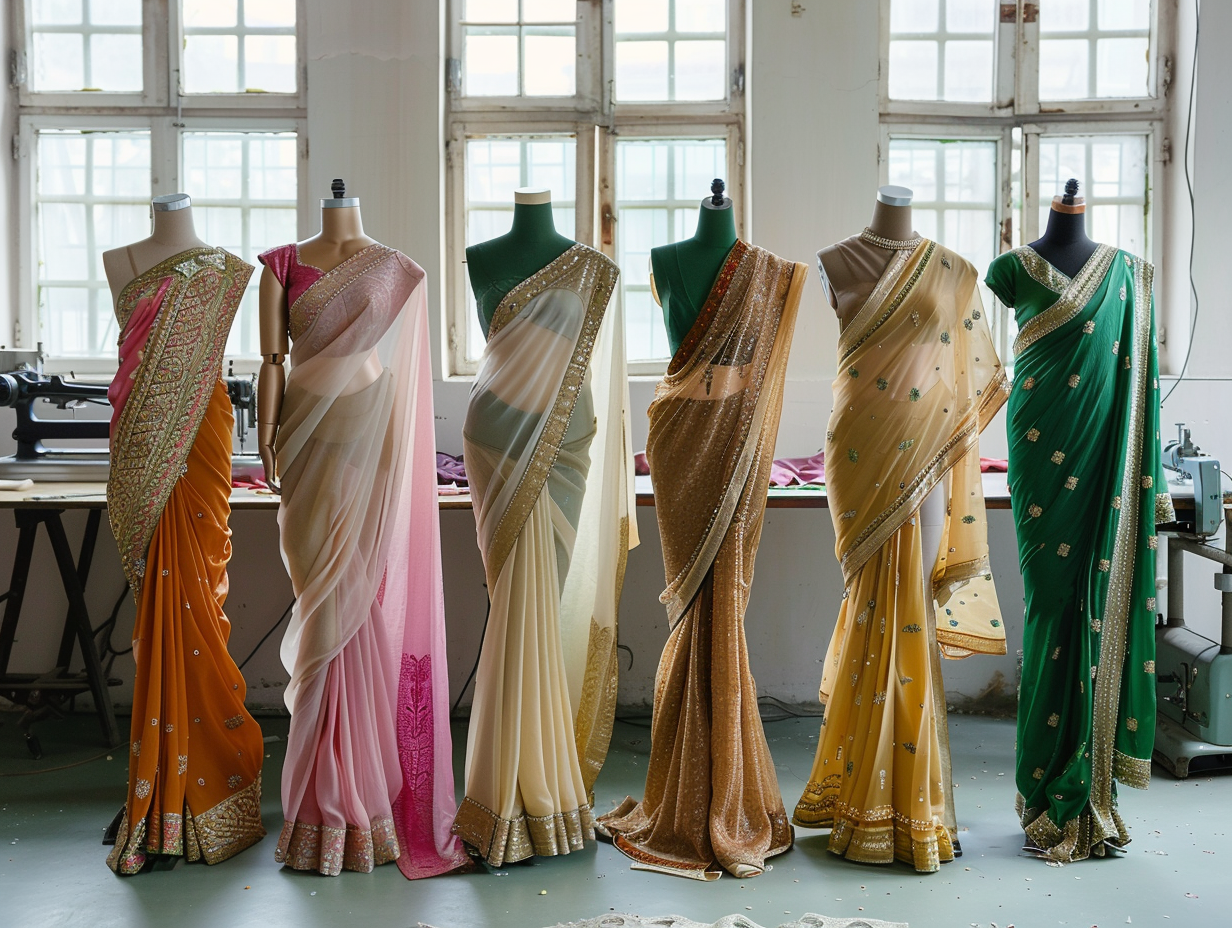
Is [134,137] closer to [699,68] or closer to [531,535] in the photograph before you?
[699,68]

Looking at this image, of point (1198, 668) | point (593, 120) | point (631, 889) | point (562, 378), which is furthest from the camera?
point (593, 120)

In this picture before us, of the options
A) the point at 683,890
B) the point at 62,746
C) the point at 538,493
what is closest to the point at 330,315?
the point at 538,493

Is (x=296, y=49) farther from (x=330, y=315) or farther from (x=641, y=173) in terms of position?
(x=330, y=315)

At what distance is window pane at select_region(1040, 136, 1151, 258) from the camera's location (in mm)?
4129

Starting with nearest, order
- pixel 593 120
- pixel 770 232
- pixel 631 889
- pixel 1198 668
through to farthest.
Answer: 1. pixel 631 889
2. pixel 1198 668
3. pixel 770 232
4. pixel 593 120

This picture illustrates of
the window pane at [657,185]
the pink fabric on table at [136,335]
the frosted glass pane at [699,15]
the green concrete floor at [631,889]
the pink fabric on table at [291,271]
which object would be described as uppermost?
the frosted glass pane at [699,15]

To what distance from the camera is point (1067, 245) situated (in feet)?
8.57

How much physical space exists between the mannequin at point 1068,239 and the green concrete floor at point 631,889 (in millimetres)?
1450

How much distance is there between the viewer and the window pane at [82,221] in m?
4.11

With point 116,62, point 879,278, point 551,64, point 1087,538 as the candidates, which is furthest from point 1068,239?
point 116,62

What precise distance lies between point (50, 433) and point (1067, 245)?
3.10m

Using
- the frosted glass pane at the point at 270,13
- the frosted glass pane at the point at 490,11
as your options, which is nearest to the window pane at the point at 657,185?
the frosted glass pane at the point at 490,11

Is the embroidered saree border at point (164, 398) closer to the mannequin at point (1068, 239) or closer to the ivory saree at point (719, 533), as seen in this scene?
the ivory saree at point (719, 533)

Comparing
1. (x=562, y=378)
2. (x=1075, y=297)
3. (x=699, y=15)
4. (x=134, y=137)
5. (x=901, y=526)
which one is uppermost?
(x=699, y=15)
